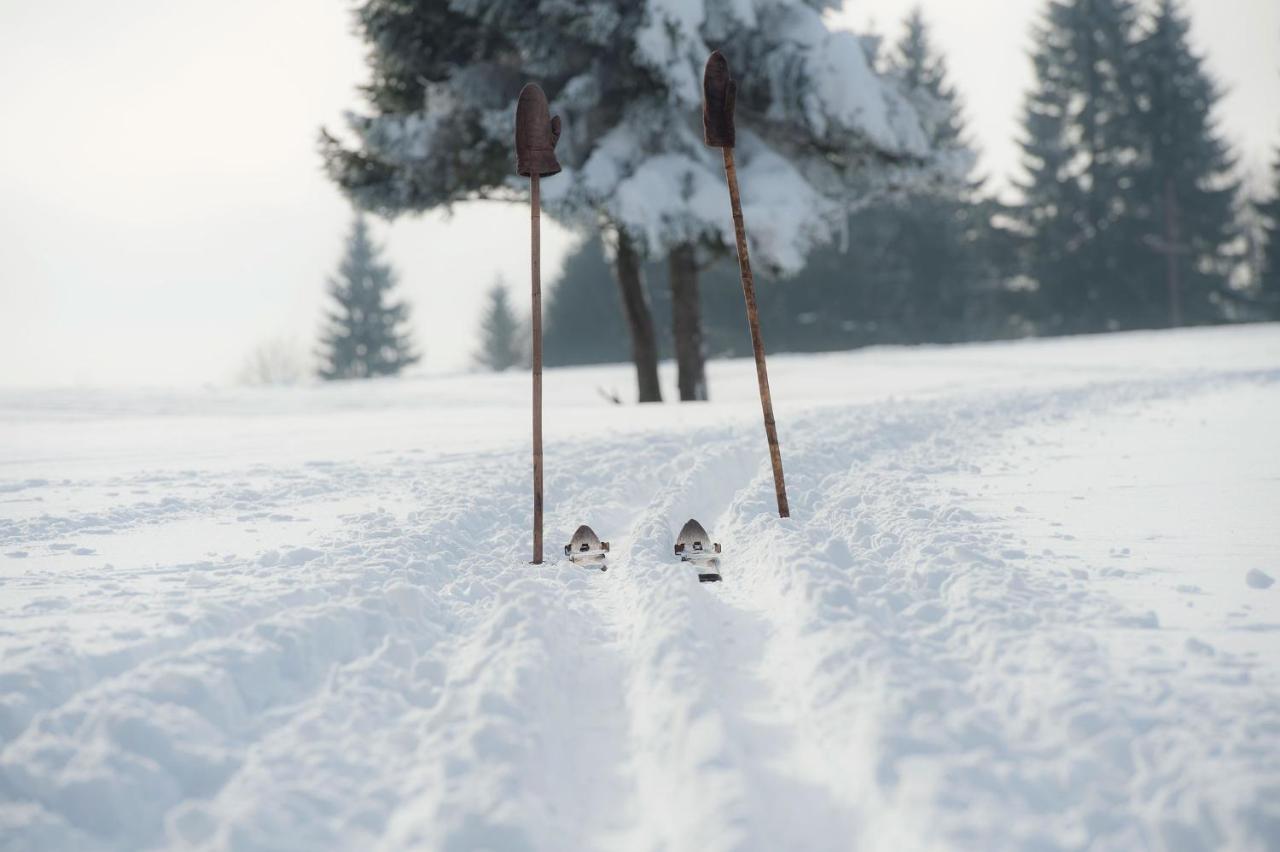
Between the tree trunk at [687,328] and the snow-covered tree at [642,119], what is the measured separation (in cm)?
5

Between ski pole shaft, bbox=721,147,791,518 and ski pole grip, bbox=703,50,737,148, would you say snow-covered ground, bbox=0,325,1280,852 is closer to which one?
ski pole shaft, bbox=721,147,791,518

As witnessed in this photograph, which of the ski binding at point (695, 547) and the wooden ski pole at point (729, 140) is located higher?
the wooden ski pole at point (729, 140)

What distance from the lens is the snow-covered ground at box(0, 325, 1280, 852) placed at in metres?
2.43

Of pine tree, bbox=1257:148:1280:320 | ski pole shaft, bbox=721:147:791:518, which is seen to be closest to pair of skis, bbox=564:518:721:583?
ski pole shaft, bbox=721:147:791:518

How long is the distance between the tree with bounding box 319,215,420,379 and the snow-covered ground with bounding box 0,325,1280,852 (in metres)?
41.1

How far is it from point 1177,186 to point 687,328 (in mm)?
35210

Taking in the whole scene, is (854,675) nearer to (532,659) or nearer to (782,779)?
(782,779)

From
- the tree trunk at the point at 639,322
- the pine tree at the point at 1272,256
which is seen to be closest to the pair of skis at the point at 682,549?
the tree trunk at the point at 639,322

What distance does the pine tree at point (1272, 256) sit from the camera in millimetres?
38219

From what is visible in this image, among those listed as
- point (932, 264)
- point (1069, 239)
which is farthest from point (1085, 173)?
point (932, 264)

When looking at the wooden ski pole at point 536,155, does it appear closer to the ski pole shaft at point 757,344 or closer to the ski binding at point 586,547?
the ski binding at point 586,547

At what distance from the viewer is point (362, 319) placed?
46688mm

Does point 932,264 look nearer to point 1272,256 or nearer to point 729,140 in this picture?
point 1272,256

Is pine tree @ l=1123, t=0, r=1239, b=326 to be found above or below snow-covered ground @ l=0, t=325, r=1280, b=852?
above
